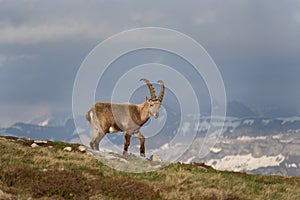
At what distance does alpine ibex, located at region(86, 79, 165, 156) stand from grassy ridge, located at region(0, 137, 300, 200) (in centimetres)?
579

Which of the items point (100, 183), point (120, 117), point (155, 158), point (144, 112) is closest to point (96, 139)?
point (120, 117)

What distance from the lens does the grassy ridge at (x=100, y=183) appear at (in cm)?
1667

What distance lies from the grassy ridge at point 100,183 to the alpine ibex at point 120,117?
579cm

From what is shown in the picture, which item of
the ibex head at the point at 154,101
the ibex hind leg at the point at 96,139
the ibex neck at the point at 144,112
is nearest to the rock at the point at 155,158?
the ibex neck at the point at 144,112

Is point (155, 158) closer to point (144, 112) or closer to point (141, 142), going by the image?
point (141, 142)

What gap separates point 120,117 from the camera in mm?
30000

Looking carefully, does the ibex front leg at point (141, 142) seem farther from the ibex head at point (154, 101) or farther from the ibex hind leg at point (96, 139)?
the ibex hind leg at point (96, 139)

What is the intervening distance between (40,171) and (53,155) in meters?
5.43

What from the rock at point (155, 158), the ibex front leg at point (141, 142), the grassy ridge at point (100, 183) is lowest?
the grassy ridge at point (100, 183)

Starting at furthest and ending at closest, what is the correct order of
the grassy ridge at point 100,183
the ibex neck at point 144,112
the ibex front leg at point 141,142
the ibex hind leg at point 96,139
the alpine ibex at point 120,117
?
the ibex hind leg at point 96,139, the ibex neck at point 144,112, the alpine ibex at point 120,117, the ibex front leg at point 141,142, the grassy ridge at point 100,183

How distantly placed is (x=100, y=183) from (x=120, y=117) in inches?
481

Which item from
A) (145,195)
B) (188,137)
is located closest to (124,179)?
(145,195)

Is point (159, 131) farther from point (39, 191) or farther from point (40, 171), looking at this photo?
point (39, 191)

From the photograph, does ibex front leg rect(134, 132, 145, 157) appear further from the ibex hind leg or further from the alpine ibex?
the ibex hind leg
